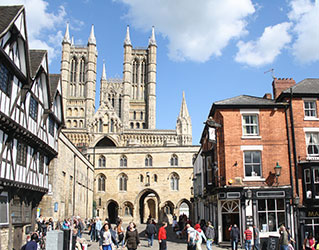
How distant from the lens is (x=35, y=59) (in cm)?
1923

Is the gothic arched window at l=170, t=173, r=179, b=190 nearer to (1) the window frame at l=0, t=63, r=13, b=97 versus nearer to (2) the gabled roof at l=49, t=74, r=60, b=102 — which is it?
(2) the gabled roof at l=49, t=74, r=60, b=102

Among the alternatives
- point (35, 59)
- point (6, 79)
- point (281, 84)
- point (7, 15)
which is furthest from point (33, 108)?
point (281, 84)

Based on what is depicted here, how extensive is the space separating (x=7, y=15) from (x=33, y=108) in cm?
514

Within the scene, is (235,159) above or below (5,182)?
above

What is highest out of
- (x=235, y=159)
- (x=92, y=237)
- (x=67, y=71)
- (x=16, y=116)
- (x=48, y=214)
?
(x=67, y=71)

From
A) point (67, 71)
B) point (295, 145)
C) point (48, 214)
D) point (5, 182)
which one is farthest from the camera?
point (67, 71)

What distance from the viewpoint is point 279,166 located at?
19031 millimetres

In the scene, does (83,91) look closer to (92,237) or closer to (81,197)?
(81,197)

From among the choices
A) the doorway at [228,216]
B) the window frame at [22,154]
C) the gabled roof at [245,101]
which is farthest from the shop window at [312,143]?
the window frame at [22,154]

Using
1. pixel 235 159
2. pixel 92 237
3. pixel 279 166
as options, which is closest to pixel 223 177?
pixel 235 159

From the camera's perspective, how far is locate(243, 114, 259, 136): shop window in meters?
20.1

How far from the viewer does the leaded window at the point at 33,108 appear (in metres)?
18.1

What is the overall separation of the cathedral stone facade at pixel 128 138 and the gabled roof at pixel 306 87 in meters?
26.1

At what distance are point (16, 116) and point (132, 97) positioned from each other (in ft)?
249
